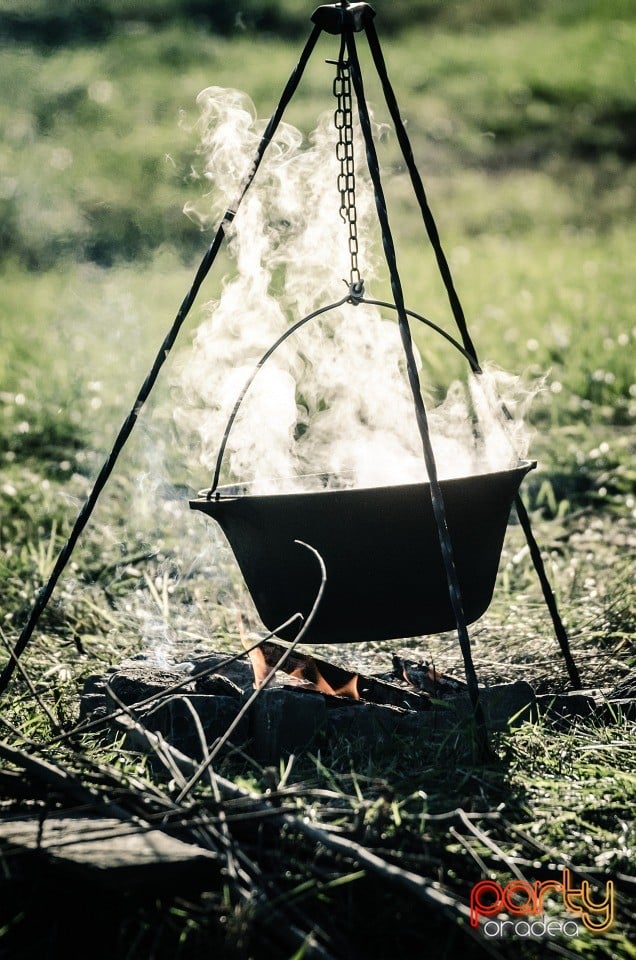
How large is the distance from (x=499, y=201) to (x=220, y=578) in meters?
7.57

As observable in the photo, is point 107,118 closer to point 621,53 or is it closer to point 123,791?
point 621,53

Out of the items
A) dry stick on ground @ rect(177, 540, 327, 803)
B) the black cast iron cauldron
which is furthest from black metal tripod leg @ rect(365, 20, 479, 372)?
dry stick on ground @ rect(177, 540, 327, 803)

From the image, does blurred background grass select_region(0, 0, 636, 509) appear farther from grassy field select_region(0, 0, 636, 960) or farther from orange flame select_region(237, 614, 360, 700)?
orange flame select_region(237, 614, 360, 700)

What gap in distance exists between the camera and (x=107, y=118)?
429 inches

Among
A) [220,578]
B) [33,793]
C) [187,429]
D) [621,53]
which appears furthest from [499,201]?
[33,793]

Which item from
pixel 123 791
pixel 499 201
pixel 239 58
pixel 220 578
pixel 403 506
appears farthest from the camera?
pixel 239 58

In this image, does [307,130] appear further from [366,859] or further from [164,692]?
[366,859]

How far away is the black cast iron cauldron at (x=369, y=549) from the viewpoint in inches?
103

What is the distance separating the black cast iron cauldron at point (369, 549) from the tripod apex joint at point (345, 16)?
1.32m

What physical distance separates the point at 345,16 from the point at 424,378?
3318 millimetres

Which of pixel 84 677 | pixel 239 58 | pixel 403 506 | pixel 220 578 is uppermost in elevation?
pixel 239 58

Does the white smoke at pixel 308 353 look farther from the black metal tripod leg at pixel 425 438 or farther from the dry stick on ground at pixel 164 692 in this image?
the dry stick on ground at pixel 164 692

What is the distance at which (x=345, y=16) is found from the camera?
Answer: 264cm

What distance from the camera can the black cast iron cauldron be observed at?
8.56ft
